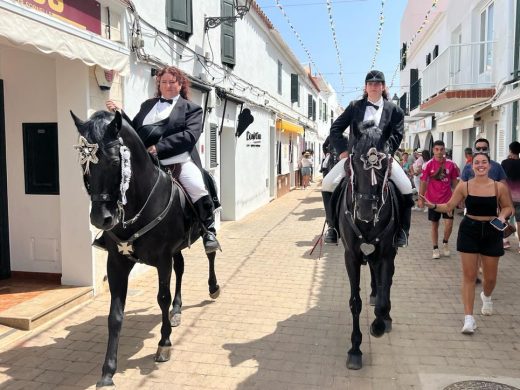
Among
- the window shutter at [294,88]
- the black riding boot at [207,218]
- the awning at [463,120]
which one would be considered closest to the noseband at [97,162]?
the black riding boot at [207,218]

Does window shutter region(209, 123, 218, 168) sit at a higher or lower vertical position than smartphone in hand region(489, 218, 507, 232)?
higher

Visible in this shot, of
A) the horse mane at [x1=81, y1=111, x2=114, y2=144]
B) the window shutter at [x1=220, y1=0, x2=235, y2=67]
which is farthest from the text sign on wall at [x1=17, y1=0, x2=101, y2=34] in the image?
the window shutter at [x1=220, y1=0, x2=235, y2=67]

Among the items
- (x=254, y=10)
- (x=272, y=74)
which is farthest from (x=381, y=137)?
(x=272, y=74)

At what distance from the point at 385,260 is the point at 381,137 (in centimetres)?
118

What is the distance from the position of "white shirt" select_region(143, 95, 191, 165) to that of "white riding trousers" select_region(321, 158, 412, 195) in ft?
4.89

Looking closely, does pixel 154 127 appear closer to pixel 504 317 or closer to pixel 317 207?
pixel 504 317

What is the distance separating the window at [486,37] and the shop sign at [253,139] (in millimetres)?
6811

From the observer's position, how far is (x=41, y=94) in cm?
596

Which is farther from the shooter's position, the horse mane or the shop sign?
the shop sign

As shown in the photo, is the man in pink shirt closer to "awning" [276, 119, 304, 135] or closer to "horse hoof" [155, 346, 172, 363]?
"horse hoof" [155, 346, 172, 363]

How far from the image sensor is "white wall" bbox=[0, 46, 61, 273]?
5.93 m

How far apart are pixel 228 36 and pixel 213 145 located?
2.77 m

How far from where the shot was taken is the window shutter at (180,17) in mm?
8164

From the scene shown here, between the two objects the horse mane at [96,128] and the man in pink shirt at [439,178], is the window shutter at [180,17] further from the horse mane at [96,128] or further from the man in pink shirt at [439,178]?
the horse mane at [96,128]
